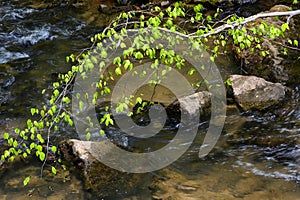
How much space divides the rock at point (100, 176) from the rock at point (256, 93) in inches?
99.8

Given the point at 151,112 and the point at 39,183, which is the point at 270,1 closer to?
the point at 151,112

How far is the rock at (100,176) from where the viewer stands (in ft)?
15.7

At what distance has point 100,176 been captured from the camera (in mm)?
4902

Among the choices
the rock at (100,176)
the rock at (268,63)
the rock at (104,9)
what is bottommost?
the rock at (100,176)

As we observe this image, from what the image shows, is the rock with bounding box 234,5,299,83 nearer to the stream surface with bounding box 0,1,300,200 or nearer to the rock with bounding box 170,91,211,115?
the stream surface with bounding box 0,1,300,200

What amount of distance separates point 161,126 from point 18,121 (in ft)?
8.61

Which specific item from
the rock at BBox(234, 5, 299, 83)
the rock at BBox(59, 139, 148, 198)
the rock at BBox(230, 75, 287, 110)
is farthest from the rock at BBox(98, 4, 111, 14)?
the rock at BBox(59, 139, 148, 198)

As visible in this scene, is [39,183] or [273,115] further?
A: [273,115]

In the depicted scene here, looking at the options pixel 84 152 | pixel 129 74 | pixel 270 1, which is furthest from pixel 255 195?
pixel 270 1

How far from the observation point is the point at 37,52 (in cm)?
893

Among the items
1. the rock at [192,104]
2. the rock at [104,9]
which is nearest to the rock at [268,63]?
the rock at [192,104]

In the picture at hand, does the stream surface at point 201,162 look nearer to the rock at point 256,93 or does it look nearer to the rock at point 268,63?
the rock at point 256,93

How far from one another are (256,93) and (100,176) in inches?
130

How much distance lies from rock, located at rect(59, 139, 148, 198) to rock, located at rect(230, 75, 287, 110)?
8.31ft
